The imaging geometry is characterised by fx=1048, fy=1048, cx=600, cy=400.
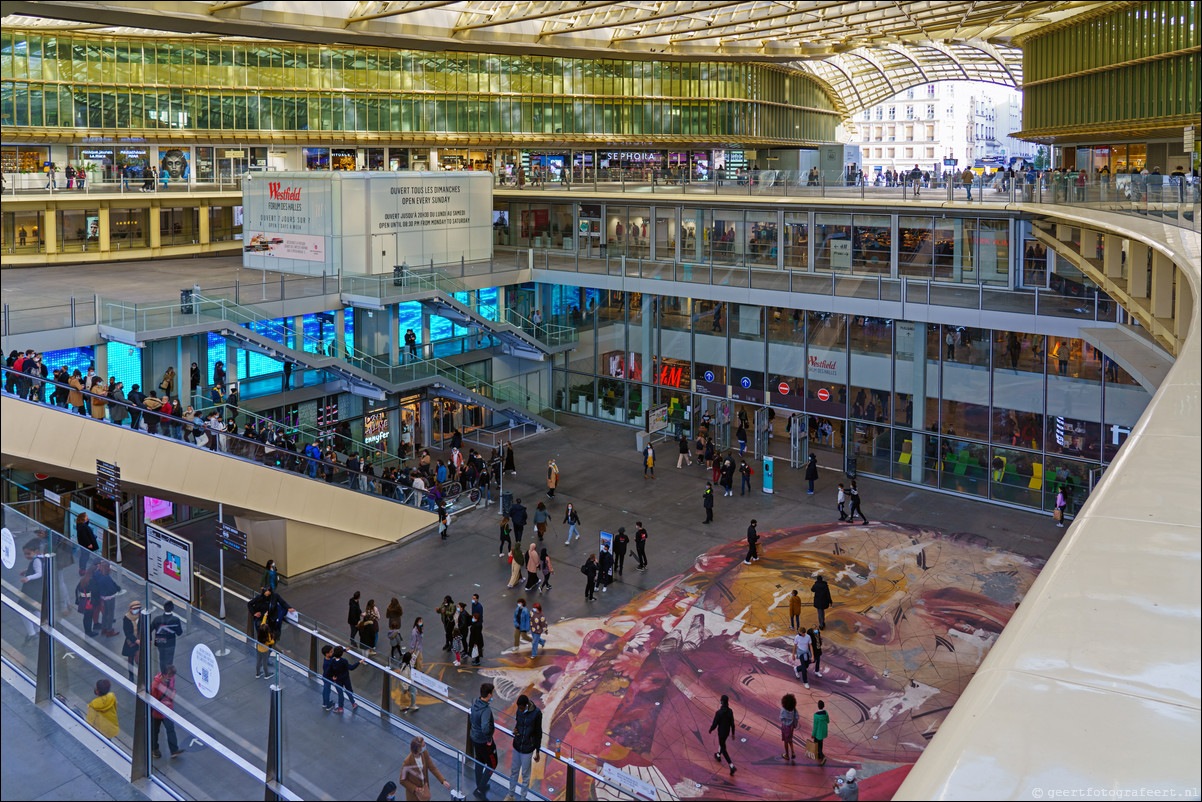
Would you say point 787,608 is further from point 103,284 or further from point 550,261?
point 103,284

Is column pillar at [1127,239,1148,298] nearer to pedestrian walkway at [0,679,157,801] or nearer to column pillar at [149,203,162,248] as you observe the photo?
pedestrian walkway at [0,679,157,801]

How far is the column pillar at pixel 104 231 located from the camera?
41938mm

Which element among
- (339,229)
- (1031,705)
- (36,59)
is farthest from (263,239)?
(1031,705)

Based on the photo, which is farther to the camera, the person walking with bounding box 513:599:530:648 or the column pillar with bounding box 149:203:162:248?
the column pillar with bounding box 149:203:162:248

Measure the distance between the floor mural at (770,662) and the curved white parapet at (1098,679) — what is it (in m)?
9.38

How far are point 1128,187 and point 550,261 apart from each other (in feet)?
70.0

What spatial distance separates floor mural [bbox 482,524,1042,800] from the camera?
16.2 meters

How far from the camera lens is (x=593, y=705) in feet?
58.6

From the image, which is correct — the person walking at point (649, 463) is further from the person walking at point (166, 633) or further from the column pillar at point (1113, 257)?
the person walking at point (166, 633)

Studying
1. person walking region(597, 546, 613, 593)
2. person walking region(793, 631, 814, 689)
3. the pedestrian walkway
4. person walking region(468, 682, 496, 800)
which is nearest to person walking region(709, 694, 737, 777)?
person walking region(793, 631, 814, 689)

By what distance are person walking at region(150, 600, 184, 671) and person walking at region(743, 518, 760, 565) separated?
17128 mm

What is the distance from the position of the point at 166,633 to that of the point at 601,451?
2562 cm

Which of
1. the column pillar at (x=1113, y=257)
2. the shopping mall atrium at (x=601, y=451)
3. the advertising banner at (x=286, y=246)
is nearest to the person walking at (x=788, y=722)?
the shopping mall atrium at (x=601, y=451)

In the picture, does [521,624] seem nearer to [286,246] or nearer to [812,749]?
[812,749]
